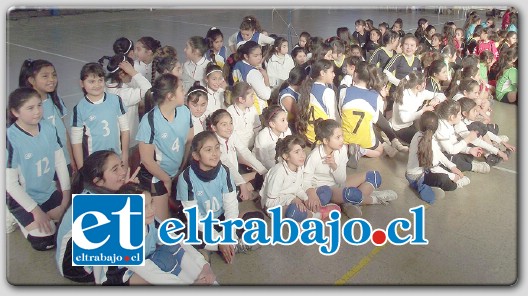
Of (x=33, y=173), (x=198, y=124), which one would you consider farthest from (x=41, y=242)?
(x=198, y=124)

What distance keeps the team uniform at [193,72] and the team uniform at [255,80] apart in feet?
0.57

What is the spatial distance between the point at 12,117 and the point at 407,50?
2.09m

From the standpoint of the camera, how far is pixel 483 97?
2.92 metres

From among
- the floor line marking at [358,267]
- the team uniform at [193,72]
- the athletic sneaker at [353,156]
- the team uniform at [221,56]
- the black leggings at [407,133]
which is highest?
the team uniform at [221,56]

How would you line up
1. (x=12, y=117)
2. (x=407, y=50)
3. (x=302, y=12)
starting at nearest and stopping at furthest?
(x=12, y=117)
(x=302, y=12)
(x=407, y=50)

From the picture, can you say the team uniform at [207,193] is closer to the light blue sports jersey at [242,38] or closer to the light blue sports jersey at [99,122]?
the light blue sports jersey at [99,122]

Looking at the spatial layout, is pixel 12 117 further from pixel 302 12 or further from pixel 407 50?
pixel 407 50

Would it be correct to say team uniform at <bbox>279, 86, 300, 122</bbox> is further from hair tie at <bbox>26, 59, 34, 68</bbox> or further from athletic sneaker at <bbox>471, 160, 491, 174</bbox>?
hair tie at <bbox>26, 59, 34, 68</bbox>

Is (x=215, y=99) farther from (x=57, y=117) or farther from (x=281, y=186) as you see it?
(x=57, y=117)

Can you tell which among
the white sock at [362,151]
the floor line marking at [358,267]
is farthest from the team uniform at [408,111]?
the floor line marking at [358,267]

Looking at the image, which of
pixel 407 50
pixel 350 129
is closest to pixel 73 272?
pixel 350 129

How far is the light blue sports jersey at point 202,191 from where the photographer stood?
2.06 m

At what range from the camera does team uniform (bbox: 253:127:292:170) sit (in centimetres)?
237

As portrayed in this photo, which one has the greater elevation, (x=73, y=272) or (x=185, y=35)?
(x=185, y=35)
